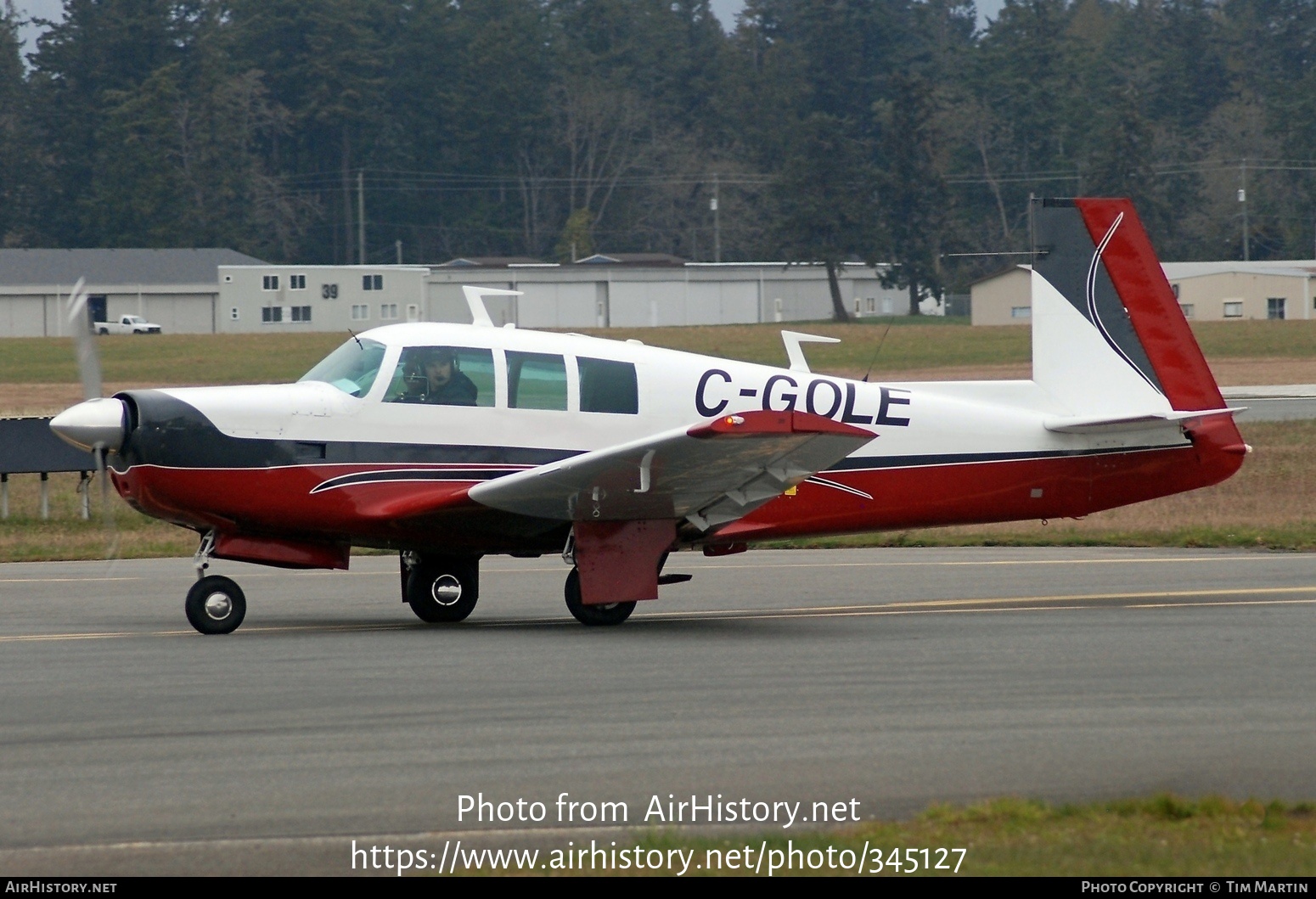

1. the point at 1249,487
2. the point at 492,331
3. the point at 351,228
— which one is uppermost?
the point at 351,228

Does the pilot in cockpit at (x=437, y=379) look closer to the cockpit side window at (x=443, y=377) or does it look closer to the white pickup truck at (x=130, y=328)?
the cockpit side window at (x=443, y=377)

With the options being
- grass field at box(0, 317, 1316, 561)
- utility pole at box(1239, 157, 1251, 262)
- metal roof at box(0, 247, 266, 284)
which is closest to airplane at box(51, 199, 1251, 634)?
grass field at box(0, 317, 1316, 561)

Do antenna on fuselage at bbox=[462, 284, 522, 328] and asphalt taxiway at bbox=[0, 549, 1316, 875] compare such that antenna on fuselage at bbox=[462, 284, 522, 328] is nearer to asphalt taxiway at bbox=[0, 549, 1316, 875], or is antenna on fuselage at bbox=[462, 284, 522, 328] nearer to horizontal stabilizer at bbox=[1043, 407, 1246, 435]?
asphalt taxiway at bbox=[0, 549, 1316, 875]

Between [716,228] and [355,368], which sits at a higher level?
[716,228]

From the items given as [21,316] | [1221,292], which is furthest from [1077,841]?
[21,316]

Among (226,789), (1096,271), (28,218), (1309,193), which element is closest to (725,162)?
(1309,193)

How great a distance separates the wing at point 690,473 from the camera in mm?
10289

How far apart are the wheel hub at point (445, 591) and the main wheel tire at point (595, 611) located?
95 centimetres

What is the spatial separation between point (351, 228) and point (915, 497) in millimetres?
→ 94648

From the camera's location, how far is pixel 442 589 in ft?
40.3

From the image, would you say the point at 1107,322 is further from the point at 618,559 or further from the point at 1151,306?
the point at 618,559

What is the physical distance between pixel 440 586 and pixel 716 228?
89177mm

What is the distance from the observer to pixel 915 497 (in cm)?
1267

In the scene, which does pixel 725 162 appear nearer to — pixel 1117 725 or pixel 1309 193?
pixel 1309 193
